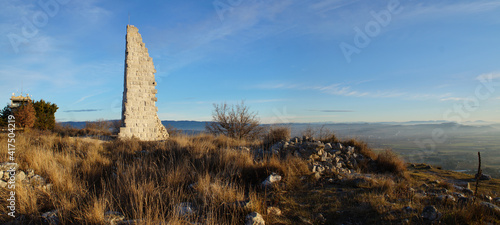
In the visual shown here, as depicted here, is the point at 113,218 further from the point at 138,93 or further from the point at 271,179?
the point at 138,93

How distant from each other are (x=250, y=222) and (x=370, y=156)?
329 inches

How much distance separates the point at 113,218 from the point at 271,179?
3334mm

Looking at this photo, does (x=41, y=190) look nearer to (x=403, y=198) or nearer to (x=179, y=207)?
(x=179, y=207)

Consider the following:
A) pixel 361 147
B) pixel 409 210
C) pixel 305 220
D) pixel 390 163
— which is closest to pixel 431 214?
pixel 409 210

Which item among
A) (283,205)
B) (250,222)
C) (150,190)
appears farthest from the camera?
(283,205)

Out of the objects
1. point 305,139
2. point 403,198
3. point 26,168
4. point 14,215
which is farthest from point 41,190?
point 305,139

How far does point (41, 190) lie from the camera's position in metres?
4.76

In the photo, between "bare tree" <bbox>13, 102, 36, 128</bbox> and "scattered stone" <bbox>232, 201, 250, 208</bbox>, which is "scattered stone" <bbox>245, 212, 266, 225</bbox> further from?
"bare tree" <bbox>13, 102, 36, 128</bbox>

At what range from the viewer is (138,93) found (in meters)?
13.9

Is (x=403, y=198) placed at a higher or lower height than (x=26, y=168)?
lower

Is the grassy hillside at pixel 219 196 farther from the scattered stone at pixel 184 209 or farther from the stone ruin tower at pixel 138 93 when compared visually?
the stone ruin tower at pixel 138 93

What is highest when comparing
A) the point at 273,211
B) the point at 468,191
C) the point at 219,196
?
the point at 219,196

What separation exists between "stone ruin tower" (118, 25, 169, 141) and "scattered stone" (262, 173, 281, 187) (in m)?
10.1

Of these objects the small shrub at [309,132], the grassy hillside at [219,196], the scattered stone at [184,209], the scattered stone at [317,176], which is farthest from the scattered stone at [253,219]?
the small shrub at [309,132]
